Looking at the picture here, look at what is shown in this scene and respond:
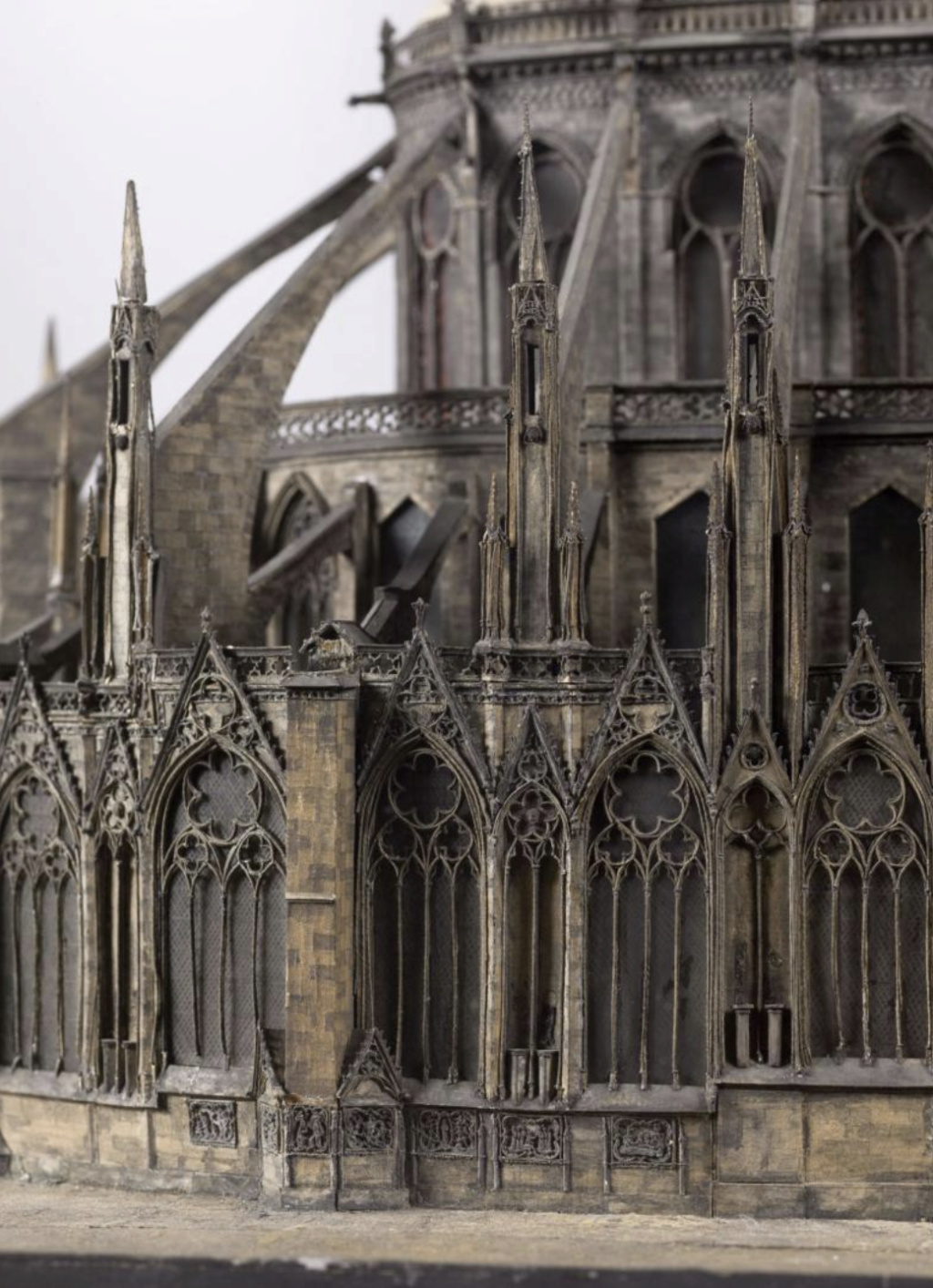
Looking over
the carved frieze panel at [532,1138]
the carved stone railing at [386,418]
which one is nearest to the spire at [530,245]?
the carved stone railing at [386,418]

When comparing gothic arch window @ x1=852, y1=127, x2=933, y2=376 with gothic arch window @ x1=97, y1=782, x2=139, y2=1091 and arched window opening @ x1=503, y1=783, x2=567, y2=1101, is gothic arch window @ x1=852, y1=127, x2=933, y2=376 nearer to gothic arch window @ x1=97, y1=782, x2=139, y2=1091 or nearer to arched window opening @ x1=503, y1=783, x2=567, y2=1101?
arched window opening @ x1=503, y1=783, x2=567, y2=1101

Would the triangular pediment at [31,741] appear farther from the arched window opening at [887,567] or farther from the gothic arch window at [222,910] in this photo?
the arched window opening at [887,567]

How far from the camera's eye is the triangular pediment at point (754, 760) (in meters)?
31.0

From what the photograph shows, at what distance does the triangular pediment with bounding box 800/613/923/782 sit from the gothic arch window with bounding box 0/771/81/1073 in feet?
31.4

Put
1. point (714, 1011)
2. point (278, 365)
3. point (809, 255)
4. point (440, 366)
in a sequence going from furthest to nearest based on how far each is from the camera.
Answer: point (440, 366)
point (809, 255)
point (278, 365)
point (714, 1011)

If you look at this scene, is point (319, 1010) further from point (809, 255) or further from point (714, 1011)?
point (809, 255)

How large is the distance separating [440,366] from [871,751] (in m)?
14.2

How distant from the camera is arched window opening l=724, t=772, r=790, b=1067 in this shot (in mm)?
31094

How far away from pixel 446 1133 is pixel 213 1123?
297cm

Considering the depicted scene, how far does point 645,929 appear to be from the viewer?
3166 cm

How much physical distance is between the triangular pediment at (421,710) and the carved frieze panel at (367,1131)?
3.81m

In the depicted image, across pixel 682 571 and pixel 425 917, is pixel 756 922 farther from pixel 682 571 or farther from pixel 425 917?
pixel 682 571

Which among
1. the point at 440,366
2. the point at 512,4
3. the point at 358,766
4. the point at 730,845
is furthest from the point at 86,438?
the point at 730,845

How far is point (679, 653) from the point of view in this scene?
31641 millimetres
